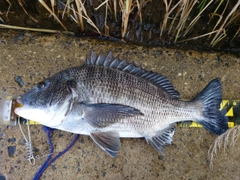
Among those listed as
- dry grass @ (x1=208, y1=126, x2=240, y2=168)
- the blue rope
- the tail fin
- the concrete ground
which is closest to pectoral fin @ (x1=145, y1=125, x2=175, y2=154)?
the concrete ground

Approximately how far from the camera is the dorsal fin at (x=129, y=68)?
229 cm

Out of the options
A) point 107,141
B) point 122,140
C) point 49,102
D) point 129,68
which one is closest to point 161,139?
point 122,140

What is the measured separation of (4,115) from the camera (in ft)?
7.81

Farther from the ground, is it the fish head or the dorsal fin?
the dorsal fin

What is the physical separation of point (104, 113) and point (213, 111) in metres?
1.07

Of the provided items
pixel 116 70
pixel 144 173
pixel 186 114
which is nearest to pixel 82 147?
pixel 144 173

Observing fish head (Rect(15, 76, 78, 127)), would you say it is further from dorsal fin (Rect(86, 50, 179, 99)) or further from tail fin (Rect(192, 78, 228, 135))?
tail fin (Rect(192, 78, 228, 135))

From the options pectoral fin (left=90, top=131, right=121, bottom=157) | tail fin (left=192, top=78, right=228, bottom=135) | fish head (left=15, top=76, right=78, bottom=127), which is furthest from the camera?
tail fin (left=192, top=78, right=228, bottom=135)

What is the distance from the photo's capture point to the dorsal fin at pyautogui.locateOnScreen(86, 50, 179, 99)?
2.29 meters

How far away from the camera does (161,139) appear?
2.39 m

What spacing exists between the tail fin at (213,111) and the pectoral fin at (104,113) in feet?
2.16

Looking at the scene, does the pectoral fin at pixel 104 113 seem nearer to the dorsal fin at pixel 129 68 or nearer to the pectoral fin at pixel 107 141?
the pectoral fin at pixel 107 141

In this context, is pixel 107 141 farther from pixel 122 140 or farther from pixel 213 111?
pixel 213 111

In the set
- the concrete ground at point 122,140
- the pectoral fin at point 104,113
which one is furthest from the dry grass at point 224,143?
the pectoral fin at point 104,113
